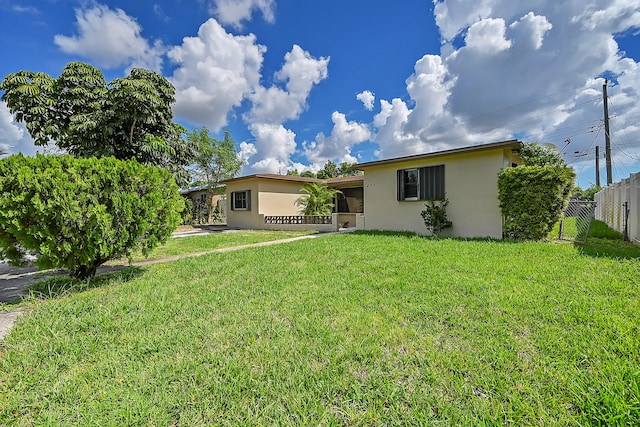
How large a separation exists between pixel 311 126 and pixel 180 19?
1337 cm

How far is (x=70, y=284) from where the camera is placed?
15.7 feet

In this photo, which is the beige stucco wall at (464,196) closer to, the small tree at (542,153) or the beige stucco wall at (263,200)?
the beige stucco wall at (263,200)

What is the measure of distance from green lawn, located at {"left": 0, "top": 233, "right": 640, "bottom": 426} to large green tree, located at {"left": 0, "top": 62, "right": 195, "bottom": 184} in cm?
1075

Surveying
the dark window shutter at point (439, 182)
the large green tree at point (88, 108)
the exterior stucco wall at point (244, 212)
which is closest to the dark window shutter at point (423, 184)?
the dark window shutter at point (439, 182)

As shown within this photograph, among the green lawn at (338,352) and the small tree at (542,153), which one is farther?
the small tree at (542,153)

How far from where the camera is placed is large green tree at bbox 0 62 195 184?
1136cm

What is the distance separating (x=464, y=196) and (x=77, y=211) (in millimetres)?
11094

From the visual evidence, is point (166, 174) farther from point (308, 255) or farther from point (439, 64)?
point (439, 64)

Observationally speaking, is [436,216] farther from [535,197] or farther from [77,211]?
[77,211]

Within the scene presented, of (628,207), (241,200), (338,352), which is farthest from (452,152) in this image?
(241,200)

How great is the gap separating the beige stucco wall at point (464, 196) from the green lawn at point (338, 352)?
16.0ft

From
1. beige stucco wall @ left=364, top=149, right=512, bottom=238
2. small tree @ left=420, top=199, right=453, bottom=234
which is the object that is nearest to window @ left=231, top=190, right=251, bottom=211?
beige stucco wall @ left=364, top=149, right=512, bottom=238

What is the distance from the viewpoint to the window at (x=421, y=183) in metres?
10.5

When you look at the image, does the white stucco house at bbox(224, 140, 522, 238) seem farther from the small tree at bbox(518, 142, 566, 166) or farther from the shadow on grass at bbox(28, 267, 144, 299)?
the shadow on grass at bbox(28, 267, 144, 299)
